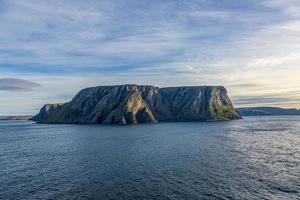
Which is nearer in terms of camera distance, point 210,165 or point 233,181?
point 233,181

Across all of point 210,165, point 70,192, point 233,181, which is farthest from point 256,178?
point 70,192

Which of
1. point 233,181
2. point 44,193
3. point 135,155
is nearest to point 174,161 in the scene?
point 135,155

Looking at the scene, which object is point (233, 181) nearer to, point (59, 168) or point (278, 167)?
point (278, 167)

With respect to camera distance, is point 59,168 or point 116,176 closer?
point 116,176

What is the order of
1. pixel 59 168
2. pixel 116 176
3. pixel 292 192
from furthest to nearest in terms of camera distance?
pixel 59 168 → pixel 116 176 → pixel 292 192

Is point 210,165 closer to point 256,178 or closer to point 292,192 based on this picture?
point 256,178

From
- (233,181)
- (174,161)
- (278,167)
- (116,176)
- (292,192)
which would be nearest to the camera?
(292,192)

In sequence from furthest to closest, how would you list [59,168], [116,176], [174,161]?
1. [174,161]
2. [59,168]
3. [116,176]

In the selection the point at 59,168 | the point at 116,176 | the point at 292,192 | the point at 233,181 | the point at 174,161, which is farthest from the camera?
the point at 174,161
